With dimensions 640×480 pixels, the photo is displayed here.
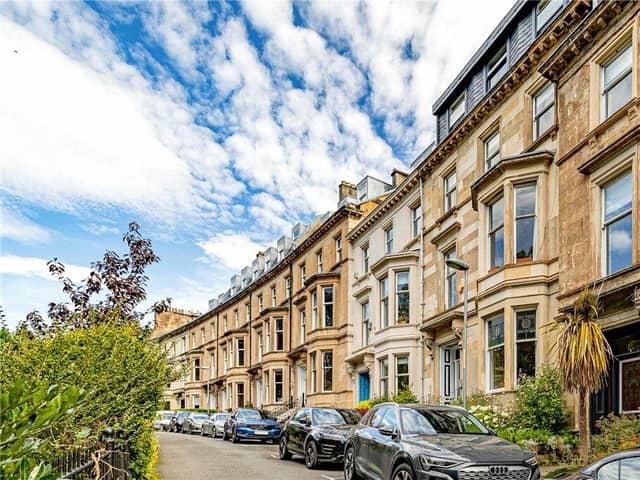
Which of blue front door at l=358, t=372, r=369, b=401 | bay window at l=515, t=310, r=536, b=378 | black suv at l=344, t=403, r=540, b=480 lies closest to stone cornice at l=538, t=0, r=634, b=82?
bay window at l=515, t=310, r=536, b=378

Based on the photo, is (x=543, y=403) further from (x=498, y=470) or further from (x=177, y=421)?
(x=177, y=421)

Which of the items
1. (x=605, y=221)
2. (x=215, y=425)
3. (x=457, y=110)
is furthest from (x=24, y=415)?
(x=215, y=425)

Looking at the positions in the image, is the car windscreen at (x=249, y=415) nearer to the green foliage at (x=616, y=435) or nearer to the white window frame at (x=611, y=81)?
the green foliage at (x=616, y=435)

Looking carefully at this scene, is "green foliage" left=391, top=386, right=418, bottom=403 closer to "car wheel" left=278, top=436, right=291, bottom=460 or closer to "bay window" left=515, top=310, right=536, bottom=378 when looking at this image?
"car wheel" left=278, top=436, right=291, bottom=460

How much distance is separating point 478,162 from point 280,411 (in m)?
22.4

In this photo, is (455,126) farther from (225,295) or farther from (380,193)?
(225,295)

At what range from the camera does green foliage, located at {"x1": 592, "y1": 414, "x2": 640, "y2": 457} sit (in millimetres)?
10961

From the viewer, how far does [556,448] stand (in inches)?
525

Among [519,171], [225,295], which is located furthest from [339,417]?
[225,295]

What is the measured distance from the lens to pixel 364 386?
29656 millimetres

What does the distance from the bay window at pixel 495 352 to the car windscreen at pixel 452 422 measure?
6.79 meters

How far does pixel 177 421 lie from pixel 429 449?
33012 mm

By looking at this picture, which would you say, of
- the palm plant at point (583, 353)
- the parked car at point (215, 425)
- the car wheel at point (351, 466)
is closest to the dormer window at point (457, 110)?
the palm plant at point (583, 353)

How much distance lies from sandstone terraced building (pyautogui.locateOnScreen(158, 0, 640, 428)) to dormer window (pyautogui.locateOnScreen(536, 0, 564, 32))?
0.17ft
